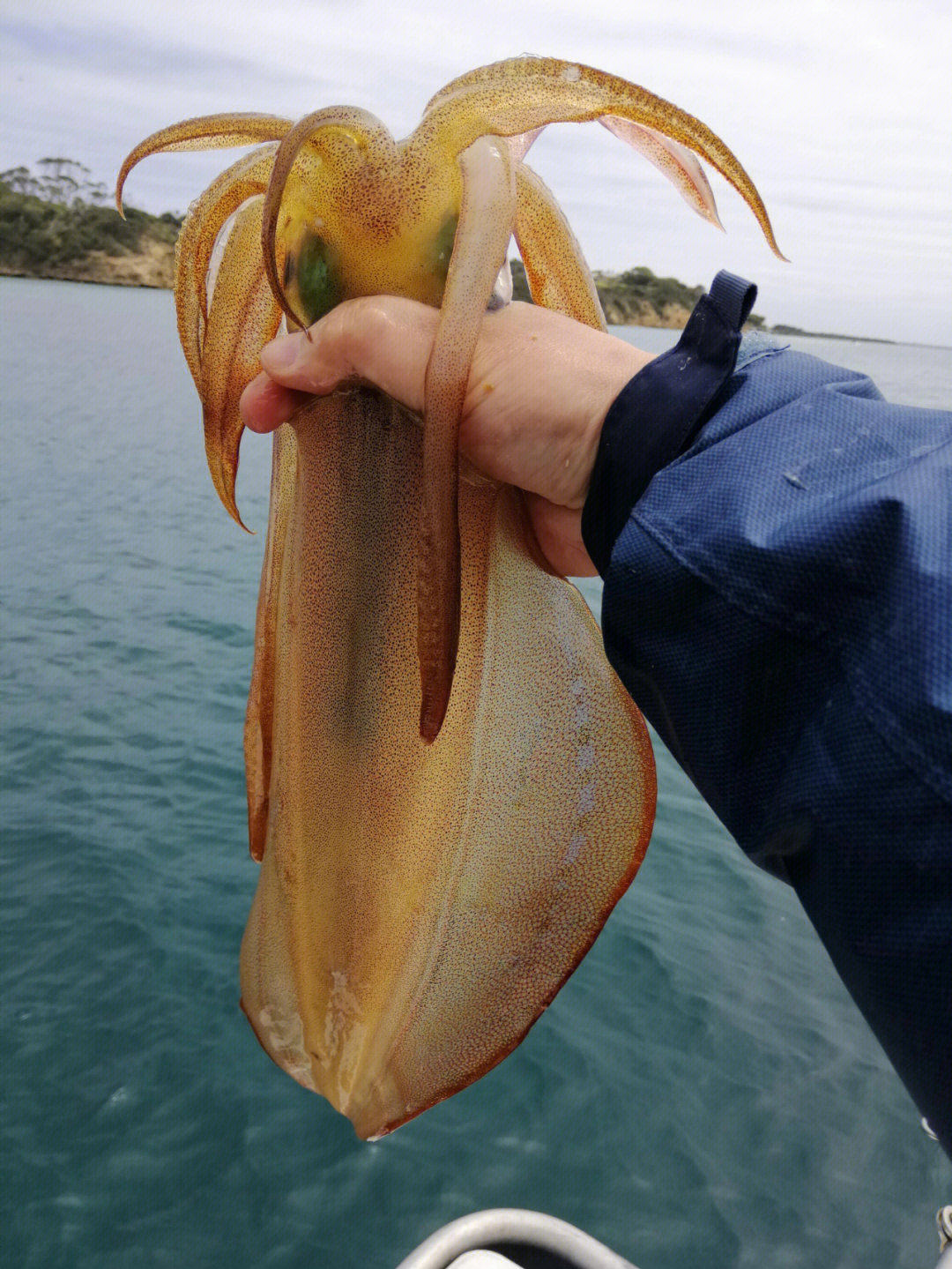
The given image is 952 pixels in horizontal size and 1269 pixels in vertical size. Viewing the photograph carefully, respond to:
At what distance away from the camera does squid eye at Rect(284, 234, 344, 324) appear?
4.74 feet

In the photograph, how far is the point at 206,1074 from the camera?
393 centimetres

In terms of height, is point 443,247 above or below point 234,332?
above

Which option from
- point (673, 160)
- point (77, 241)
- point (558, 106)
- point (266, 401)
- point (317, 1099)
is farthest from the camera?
point (77, 241)

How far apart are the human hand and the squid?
0.06 m

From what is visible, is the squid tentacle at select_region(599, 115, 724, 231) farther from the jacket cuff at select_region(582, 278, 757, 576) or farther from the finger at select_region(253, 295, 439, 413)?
the finger at select_region(253, 295, 439, 413)

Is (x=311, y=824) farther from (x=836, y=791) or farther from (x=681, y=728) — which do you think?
(x=836, y=791)

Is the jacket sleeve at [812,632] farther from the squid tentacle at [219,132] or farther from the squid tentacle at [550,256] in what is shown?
the squid tentacle at [219,132]

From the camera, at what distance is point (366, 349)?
1385 millimetres

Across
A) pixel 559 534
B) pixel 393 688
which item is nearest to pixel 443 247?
pixel 559 534

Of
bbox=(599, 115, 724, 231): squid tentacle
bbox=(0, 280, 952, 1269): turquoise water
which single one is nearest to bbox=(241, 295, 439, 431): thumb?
bbox=(599, 115, 724, 231): squid tentacle

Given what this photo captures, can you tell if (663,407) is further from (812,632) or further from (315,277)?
(315,277)

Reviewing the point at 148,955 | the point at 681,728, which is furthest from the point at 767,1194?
the point at 681,728

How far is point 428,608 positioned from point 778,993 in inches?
171

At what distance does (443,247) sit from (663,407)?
0.37 metres
